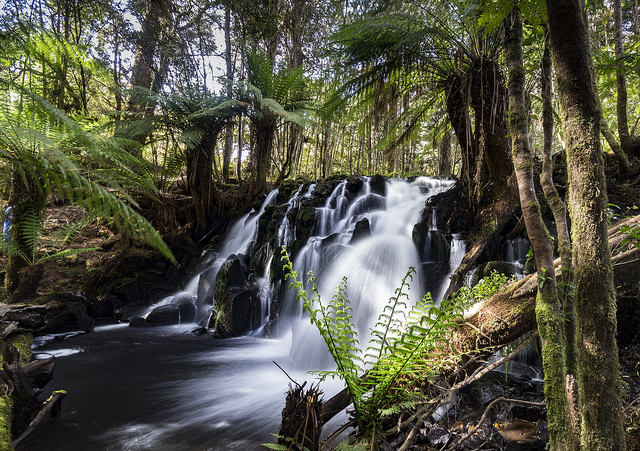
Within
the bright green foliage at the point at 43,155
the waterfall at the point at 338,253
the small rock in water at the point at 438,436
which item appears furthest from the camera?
the waterfall at the point at 338,253

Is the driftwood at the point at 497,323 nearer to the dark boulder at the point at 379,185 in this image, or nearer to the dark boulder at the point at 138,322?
the dark boulder at the point at 138,322

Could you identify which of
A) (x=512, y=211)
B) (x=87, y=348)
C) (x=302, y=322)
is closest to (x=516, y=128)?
(x=512, y=211)

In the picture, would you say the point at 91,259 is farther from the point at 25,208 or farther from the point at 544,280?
the point at 544,280

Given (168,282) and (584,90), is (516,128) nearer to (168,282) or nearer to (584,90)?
(584,90)

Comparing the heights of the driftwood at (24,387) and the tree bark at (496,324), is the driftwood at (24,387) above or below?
below

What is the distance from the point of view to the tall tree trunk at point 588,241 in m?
0.87

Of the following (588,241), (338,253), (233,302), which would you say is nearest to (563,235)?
(588,241)

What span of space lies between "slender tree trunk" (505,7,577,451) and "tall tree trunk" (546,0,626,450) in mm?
480

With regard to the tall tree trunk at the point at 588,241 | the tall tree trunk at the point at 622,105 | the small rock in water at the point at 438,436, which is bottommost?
the small rock in water at the point at 438,436

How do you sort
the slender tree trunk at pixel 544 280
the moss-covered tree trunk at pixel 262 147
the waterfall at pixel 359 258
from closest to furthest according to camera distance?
the slender tree trunk at pixel 544 280 → the waterfall at pixel 359 258 → the moss-covered tree trunk at pixel 262 147

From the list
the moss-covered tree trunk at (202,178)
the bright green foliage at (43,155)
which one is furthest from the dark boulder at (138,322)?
the moss-covered tree trunk at (202,178)

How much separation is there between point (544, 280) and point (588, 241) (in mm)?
570

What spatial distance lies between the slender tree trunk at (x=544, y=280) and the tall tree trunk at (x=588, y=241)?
0.48 metres

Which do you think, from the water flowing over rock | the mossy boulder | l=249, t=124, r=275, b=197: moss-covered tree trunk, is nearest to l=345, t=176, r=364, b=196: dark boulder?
the water flowing over rock
